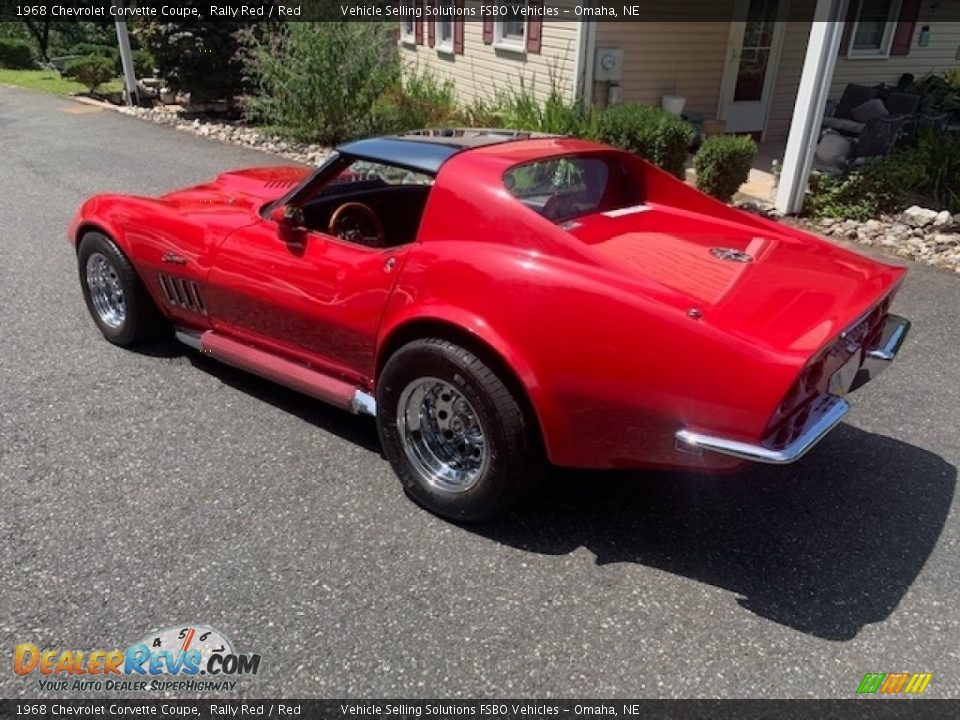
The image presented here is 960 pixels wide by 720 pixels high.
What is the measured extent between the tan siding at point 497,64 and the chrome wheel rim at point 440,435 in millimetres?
8283

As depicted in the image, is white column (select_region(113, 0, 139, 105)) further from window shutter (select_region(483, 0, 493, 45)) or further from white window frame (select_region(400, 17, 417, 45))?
window shutter (select_region(483, 0, 493, 45))

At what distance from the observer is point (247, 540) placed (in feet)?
9.59

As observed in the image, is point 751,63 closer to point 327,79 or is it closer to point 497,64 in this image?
point 497,64

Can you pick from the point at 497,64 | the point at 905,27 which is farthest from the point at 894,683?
the point at 905,27

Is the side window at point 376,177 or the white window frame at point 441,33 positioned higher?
the white window frame at point 441,33

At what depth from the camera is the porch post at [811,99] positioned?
22.9 ft

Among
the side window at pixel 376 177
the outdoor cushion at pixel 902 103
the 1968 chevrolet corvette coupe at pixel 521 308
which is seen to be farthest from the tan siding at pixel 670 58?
the 1968 chevrolet corvette coupe at pixel 521 308

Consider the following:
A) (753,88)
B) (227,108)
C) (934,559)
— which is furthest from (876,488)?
(227,108)

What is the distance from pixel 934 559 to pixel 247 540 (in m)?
2.68

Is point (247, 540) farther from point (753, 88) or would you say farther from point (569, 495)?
point (753, 88)

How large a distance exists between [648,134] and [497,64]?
17.6ft

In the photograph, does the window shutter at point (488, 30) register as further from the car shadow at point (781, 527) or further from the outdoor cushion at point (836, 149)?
the car shadow at point (781, 527)

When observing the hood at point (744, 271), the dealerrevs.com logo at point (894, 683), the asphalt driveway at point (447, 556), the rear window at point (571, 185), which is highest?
the rear window at point (571, 185)

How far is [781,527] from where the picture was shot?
3031 mm
